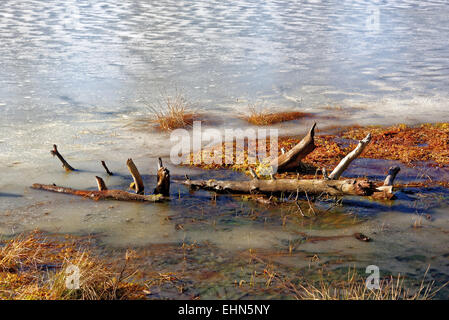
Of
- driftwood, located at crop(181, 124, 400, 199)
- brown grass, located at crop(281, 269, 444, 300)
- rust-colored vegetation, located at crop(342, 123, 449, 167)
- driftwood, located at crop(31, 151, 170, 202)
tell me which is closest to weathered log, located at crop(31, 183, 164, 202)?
driftwood, located at crop(31, 151, 170, 202)

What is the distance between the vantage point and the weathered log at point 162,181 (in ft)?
24.1

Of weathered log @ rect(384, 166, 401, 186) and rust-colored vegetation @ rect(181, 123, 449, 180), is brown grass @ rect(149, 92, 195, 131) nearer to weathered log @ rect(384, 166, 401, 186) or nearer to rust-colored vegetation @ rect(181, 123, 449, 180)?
Result: rust-colored vegetation @ rect(181, 123, 449, 180)

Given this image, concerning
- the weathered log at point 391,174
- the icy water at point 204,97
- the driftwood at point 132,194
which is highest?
the weathered log at point 391,174

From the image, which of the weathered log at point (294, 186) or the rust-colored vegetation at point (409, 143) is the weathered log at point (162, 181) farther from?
the rust-colored vegetation at point (409, 143)

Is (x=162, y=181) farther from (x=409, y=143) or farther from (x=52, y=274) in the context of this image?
(x=409, y=143)

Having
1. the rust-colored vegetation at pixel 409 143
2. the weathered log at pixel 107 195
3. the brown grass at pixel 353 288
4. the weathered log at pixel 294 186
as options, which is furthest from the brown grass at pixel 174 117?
the brown grass at pixel 353 288

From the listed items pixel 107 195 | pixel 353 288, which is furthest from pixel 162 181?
pixel 353 288

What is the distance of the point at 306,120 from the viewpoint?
38.4ft

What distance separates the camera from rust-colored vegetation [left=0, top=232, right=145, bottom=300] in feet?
15.2

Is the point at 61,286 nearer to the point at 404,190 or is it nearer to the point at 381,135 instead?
the point at 404,190

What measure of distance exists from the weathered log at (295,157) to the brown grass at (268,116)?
3210 millimetres

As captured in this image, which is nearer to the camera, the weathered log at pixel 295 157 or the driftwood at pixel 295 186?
the driftwood at pixel 295 186

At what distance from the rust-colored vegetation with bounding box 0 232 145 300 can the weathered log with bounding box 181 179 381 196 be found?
2119 mm

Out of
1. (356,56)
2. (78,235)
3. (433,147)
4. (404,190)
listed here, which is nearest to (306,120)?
(433,147)
